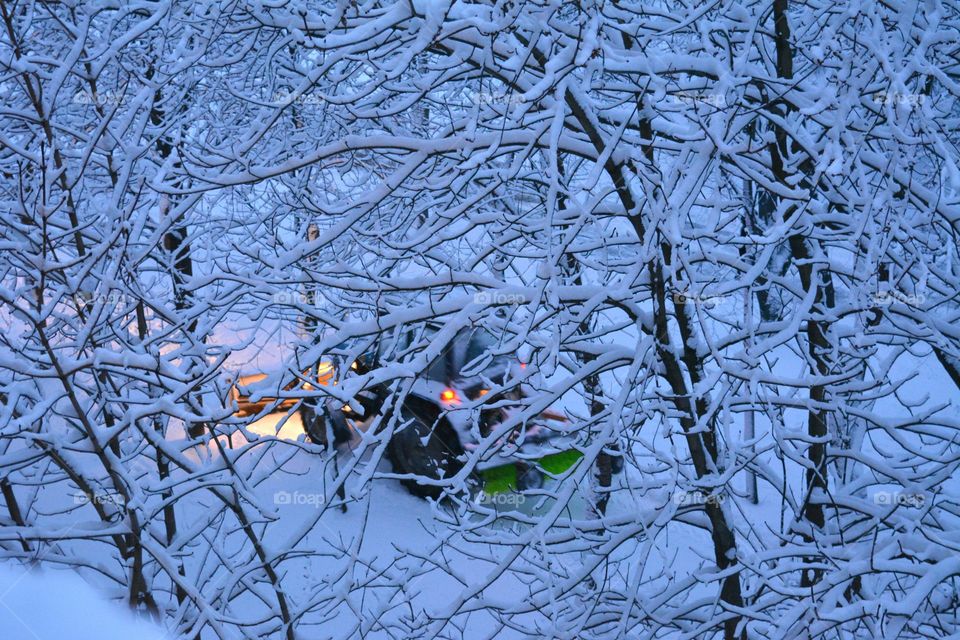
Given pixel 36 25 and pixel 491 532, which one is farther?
pixel 36 25

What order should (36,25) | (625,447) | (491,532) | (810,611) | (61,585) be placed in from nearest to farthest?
1. (61,585)
2. (810,611)
3. (625,447)
4. (491,532)
5. (36,25)

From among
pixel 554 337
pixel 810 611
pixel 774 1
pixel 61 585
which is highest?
pixel 774 1

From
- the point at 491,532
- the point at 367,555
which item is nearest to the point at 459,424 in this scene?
the point at 367,555

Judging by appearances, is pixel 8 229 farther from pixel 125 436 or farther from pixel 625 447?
pixel 625 447

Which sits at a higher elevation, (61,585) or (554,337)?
(554,337)

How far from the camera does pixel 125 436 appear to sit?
17.8 ft

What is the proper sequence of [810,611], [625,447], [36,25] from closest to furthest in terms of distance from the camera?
1. [810,611]
2. [625,447]
3. [36,25]

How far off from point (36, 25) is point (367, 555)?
19.8ft

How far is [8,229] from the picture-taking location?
16.4ft

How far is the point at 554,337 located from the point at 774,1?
262cm

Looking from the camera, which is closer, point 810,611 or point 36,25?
point 810,611

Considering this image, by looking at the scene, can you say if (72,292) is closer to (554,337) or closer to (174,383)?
(174,383)

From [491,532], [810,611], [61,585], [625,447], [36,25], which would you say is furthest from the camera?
[36,25]

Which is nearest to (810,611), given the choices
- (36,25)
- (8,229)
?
(8,229)
